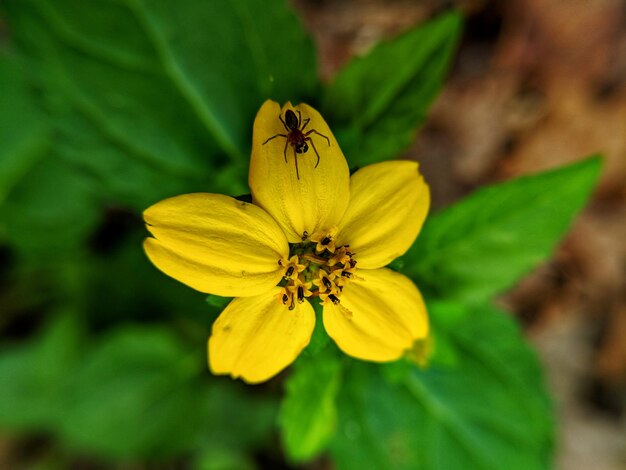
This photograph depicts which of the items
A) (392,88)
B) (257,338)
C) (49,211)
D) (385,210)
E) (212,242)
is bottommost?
(257,338)

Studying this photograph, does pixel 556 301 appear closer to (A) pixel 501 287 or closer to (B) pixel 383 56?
(A) pixel 501 287

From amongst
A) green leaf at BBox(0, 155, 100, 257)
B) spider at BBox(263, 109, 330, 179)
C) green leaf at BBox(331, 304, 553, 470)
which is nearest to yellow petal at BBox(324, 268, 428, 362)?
spider at BBox(263, 109, 330, 179)

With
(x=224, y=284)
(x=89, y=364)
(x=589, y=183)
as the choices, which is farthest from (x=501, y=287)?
(x=89, y=364)

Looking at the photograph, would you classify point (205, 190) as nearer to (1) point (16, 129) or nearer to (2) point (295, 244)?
(2) point (295, 244)

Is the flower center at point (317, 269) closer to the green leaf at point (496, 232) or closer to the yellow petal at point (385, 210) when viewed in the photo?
the yellow petal at point (385, 210)

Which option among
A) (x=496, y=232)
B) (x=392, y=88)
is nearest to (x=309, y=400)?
(x=496, y=232)
